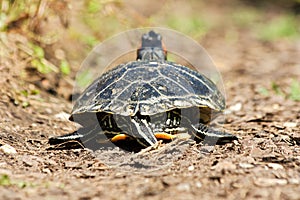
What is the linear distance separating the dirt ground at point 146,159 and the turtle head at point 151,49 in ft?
3.71

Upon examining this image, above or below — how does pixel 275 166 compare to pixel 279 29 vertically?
below

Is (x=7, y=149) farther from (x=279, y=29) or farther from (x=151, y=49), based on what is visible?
(x=279, y=29)

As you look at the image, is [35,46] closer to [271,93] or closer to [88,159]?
[88,159]

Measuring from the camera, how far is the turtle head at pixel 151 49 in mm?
4873

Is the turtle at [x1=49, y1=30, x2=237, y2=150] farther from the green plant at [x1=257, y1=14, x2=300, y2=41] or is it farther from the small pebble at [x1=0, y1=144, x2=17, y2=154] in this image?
the green plant at [x1=257, y1=14, x2=300, y2=41]

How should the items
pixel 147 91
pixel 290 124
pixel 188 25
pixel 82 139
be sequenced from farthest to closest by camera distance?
pixel 188 25
pixel 290 124
pixel 82 139
pixel 147 91

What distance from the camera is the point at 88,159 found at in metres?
3.60

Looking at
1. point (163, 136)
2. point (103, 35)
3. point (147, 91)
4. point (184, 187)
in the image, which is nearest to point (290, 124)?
point (163, 136)

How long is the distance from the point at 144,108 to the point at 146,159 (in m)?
0.46

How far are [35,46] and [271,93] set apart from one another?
11.2ft

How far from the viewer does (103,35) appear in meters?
7.64

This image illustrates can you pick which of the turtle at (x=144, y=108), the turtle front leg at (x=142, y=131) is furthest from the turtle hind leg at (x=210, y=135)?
A: the turtle front leg at (x=142, y=131)

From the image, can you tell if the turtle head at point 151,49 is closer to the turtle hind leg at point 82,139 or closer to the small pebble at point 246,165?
the turtle hind leg at point 82,139

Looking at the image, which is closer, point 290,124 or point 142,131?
point 142,131
